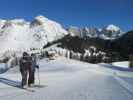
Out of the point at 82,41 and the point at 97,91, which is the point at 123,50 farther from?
the point at 97,91

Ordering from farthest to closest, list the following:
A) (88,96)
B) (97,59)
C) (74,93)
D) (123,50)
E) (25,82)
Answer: (123,50), (97,59), (25,82), (74,93), (88,96)

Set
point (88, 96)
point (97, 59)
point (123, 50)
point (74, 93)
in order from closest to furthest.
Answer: point (88, 96)
point (74, 93)
point (97, 59)
point (123, 50)

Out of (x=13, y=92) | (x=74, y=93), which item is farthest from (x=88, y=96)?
(x=13, y=92)

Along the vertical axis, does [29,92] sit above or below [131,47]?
below

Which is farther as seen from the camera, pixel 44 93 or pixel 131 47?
pixel 131 47

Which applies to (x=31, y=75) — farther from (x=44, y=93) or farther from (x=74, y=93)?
(x=74, y=93)

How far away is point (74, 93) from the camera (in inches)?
400

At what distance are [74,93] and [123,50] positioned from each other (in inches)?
2881

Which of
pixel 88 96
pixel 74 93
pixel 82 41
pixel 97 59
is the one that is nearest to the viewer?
pixel 88 96

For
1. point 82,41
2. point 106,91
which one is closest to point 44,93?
point 106,91

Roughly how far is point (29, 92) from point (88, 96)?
238cm

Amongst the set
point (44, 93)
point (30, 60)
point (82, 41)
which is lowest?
point (44, 93)

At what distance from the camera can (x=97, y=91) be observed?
1067 cm

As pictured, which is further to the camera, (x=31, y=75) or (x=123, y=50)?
(x=123, y=50)
